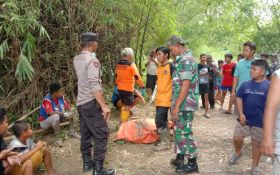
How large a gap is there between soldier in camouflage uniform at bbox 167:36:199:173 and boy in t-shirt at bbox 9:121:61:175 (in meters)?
1.57

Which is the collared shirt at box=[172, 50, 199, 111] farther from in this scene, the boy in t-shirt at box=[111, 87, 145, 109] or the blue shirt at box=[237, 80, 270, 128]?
the boy in t-shirt at box=[111, 87, 145, 109]

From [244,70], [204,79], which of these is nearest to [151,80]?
[204,79]

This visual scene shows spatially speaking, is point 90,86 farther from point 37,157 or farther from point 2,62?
point 2,62

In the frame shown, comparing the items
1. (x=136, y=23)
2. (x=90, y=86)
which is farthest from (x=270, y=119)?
(x=136, y=23)

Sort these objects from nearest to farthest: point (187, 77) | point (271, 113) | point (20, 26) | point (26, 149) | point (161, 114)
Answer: point (271, 113), point (26, 149), point (187, 77), point (20, 26), point (161, 114)

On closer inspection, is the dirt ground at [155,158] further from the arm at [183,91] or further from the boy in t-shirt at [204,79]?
the boy in t-shirt at [204,79]

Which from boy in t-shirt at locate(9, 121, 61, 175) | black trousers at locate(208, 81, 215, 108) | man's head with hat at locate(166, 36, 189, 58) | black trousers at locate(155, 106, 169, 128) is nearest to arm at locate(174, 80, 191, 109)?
man's head with hat at locate(166, 36, 189, 58)

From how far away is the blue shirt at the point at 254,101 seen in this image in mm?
4105

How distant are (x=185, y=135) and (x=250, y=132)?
811 mm

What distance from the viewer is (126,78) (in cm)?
646

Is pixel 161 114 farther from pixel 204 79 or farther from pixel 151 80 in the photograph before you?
pixel 151 80

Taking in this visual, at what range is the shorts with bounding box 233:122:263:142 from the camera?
4.10 meters

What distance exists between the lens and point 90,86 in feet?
13.2

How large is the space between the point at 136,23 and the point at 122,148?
14.8ft
